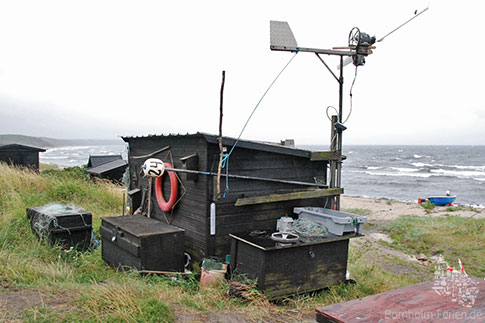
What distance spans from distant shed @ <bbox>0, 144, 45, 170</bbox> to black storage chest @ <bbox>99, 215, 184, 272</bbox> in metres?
13.8

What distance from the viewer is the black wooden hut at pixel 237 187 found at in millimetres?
6076

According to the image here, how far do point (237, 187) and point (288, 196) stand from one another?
976 mm

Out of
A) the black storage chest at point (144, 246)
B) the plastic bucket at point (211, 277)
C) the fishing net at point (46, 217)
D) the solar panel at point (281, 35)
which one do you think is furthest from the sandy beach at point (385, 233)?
the fishing net at point (46, 217)

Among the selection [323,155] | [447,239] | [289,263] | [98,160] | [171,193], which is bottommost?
[447,239]

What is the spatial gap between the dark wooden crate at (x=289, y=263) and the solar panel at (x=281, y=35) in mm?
3234

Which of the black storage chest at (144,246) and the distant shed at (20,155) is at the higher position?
the distant shed at (20,155)

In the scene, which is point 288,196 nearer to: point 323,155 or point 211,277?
point 323,155

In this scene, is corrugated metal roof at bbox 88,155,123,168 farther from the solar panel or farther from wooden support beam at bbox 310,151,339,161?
the solar panel

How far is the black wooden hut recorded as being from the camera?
19.9 feet

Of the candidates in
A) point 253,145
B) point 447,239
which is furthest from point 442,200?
point 253,145

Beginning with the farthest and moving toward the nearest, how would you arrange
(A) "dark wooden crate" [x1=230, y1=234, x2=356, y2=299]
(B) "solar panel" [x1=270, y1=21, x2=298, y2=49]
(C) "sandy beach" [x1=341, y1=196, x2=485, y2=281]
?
(C) "sandy beach" [x1=341, y1=196, x2=485, y2=281] → (B) "solar panel" [x1=270, y1=21, x2=298, y2=49] → (A) "dark wooden crate" [x1=230, y1=234, x2=356, y2=299]

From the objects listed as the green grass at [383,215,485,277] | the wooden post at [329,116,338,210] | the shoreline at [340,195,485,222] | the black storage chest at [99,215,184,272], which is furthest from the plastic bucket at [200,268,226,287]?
the shoreline at [340,195,485,222]

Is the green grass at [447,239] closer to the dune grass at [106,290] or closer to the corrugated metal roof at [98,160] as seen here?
the dune grass at [106,290]

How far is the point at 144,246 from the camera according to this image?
5.62 metres
